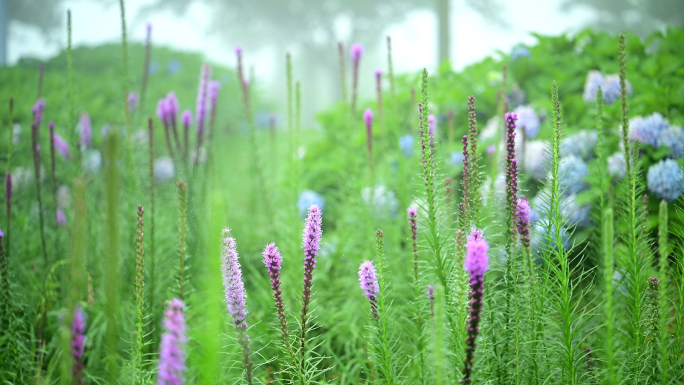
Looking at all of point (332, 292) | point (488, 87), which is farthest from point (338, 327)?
point (488, 87)

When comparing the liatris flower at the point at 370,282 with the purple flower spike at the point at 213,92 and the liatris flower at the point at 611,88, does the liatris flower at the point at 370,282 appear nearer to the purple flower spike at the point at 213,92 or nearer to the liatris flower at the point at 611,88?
the purple flower spike at the point at 213,92

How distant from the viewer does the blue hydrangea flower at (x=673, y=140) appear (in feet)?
7.10

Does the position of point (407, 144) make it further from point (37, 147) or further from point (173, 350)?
point (173, 350)

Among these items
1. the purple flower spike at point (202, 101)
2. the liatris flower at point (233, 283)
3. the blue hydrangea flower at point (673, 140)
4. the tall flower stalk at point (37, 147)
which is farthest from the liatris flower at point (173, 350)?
the blue hydrangea flower at point (673, 140)

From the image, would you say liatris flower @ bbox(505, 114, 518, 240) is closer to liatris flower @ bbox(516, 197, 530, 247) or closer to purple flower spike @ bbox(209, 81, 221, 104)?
liatris flower @ bbox(516, 197, 530, 247)

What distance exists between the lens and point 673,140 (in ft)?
7.25

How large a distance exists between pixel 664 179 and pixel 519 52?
7.19 ft

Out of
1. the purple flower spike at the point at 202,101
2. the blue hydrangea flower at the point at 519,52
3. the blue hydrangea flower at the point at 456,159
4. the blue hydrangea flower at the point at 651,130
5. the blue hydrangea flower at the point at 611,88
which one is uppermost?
the blue hydrangea flower at the point at 519,52

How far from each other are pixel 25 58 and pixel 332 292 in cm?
802

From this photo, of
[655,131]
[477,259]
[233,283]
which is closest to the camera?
[477,259]

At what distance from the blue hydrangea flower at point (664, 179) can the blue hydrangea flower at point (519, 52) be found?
1.98 meters

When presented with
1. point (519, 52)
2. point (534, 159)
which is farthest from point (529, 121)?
point (519, 52)

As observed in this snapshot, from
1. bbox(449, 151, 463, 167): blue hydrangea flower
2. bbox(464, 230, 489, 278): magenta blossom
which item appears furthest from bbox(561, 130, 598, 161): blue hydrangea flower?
bbox(464, 230, 489, 278): magenta blossom

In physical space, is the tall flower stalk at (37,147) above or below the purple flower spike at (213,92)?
below
